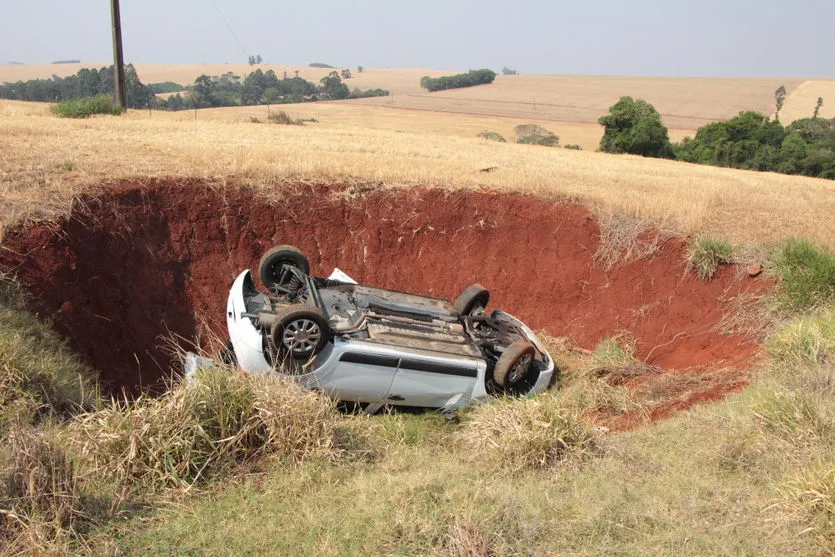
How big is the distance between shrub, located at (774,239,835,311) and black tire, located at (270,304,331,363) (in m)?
7.08

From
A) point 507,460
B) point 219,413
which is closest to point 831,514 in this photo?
point 507,460

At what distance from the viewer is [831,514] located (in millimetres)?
4215

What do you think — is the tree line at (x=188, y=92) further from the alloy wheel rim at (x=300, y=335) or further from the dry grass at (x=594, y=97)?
the alloy wheel rim at (x=300, y=335)

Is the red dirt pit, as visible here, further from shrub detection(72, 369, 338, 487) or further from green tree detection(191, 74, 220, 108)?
green tree detection(191, 74, 220, 108)

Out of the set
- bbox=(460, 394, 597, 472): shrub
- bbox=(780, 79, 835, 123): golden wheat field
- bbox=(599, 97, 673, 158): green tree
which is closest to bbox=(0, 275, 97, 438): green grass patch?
bbox=(460, 394, 597, 472): shrub

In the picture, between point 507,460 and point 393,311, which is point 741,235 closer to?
point 393,311

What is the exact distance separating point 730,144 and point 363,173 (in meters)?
29.4

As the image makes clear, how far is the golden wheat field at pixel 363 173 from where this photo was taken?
11.0m

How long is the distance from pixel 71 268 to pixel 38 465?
17.4 ft

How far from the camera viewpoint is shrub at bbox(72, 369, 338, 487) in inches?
187

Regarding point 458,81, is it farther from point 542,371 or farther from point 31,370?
point 31,370

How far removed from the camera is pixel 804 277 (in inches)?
385

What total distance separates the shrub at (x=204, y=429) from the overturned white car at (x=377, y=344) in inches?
30.7

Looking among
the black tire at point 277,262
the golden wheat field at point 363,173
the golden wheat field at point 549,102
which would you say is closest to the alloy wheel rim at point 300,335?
the black tire at point 277,262
